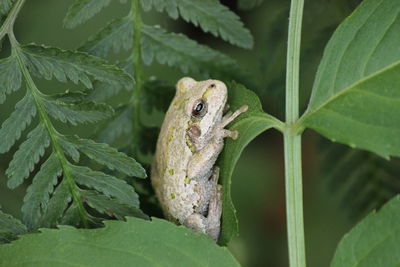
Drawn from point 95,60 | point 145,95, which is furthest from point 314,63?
point 95,60

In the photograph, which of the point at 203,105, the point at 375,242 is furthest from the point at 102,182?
the point at 375,242

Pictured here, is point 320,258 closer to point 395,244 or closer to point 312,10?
point 312,10

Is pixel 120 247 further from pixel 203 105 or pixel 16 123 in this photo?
pixel 203 105

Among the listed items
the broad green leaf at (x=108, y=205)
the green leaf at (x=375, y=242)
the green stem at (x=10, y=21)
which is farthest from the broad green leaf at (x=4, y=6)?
the green leaf at (x=375, y=242)

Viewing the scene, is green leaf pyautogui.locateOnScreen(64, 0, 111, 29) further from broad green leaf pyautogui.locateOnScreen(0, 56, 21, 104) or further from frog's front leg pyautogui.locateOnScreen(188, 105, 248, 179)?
frog's front leg pyautogui.locateOnScreen(188, 105, 248, 179)

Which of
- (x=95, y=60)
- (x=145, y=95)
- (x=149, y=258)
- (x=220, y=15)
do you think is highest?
(x=220, y=15)

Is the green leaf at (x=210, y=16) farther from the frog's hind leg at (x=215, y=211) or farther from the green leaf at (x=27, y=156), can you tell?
the green leaf at (x=27, y=156)
